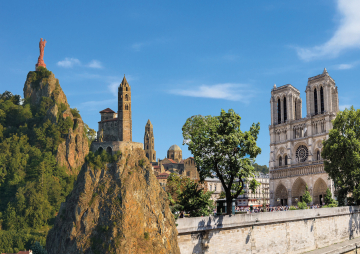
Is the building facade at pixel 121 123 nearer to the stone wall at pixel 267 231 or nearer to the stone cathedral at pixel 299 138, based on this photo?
A: the stone cathedral at pixel 299 138

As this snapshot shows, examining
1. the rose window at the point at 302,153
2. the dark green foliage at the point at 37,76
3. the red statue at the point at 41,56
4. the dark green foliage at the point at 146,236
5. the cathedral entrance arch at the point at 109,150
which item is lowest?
the dark green foliage at the point at 146,236

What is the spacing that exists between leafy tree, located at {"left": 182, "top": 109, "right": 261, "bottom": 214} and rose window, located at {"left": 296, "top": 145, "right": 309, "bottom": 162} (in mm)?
54156

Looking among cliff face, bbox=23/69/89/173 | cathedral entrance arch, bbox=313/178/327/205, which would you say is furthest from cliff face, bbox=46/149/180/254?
cathedral entrance arch, bbox=313/178/327/205

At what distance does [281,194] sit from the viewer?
8144cm

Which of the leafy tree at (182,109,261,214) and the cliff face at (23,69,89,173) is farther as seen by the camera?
the cliff face at (23,69,89,173)

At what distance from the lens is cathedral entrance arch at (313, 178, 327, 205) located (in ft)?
244

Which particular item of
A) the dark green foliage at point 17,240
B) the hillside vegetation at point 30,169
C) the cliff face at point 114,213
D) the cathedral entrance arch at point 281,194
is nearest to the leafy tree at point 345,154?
the cliff face at point 114,213

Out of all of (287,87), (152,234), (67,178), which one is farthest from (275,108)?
(67,178)

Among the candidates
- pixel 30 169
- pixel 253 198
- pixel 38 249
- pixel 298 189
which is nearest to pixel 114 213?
pixel 38 249

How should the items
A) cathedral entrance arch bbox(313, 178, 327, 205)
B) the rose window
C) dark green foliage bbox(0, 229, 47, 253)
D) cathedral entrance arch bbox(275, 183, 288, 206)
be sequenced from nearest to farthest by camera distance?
1. cathedral entrance arch bbox(313, 178, 327, 205)
2. the rose window
3. dark green foliage bbox(0, 229, 47, 253)
4. cathedral entrance arch bbox(275, 183, 288, 206)

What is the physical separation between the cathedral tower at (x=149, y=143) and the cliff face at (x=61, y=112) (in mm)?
49121

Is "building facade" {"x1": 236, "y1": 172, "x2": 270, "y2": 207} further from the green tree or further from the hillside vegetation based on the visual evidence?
the green tree

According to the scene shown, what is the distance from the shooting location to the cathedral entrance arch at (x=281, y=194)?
264 feet

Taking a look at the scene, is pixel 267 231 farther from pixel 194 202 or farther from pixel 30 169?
pixel 30 169
